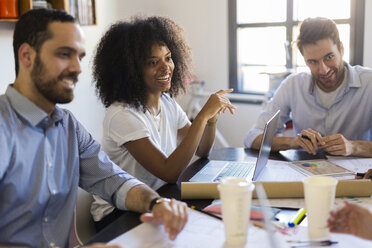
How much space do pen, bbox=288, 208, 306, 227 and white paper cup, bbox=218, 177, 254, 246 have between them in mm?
184

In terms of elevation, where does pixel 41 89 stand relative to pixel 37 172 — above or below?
above

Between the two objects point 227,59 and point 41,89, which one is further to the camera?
point 227,59

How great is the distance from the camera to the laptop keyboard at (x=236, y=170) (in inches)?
61.9

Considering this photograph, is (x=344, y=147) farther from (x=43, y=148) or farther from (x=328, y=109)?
(x=43, y=148)

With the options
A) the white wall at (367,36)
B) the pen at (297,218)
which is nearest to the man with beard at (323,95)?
the pen at (297,218)

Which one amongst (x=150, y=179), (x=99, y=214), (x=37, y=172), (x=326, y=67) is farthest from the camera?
(x=326, y=67)

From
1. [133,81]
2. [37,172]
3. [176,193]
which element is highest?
[133,81]

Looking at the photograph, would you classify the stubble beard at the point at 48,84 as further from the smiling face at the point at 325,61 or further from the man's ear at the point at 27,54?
the smiling face at the point at 325,61

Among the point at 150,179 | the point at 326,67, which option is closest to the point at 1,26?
the point at 150,179

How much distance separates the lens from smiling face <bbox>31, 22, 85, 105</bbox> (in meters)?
1.18

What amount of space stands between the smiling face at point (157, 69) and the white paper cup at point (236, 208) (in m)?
0.96

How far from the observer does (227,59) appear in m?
3.94

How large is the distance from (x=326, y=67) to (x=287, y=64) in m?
1.71

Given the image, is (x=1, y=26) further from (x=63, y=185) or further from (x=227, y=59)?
(x=227, y=59)
